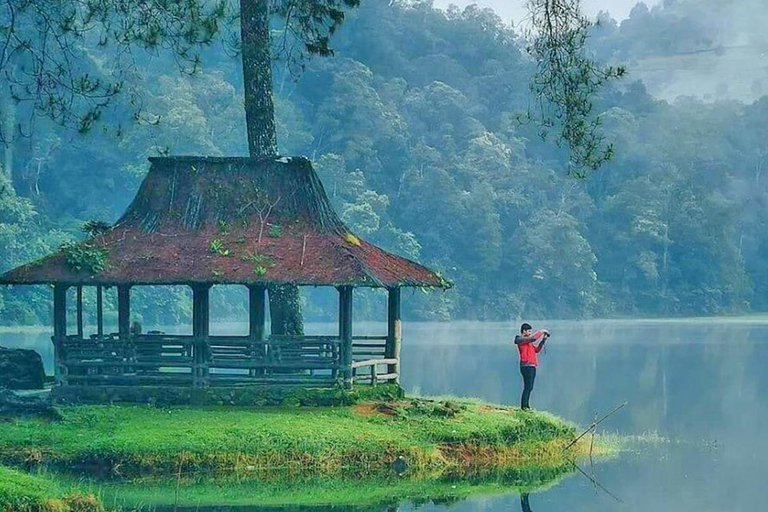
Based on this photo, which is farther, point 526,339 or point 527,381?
point 527,381

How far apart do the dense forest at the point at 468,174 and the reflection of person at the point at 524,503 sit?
5340 centimetres

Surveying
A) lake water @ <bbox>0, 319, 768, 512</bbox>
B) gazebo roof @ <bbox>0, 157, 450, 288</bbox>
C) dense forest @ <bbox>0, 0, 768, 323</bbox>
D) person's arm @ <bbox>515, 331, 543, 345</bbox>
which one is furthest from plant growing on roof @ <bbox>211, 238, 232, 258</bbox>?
dense forest @ <bbox>0, 0, 768, 323</bbox>

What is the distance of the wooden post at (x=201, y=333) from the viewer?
2827 cm

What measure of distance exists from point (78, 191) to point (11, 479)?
61.8 meters

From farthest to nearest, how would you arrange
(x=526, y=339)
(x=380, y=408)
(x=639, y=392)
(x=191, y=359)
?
(x=639, y=392), (x=526, y=339), (x=191, y=359), (x=380, y=408)

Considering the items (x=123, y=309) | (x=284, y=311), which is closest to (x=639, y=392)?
(x=284, y=311)

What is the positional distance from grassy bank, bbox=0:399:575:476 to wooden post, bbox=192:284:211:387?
96 cm

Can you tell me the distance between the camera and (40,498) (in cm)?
1983

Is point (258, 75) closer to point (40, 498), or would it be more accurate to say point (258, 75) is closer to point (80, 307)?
point (80, 307)

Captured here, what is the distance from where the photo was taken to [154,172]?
30.5m

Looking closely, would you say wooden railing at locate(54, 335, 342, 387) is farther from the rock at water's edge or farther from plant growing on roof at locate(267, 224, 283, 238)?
plant growing on roof at locate(267, 224, 283, 238)

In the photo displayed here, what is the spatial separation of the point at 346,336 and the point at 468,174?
63.9 metres

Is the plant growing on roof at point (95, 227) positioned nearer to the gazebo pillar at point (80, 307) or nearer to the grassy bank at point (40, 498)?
the gazebo pillar at point (80, 307)

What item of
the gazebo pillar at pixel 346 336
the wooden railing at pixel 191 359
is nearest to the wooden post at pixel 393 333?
the gazebo pillar at pixel 346 336
